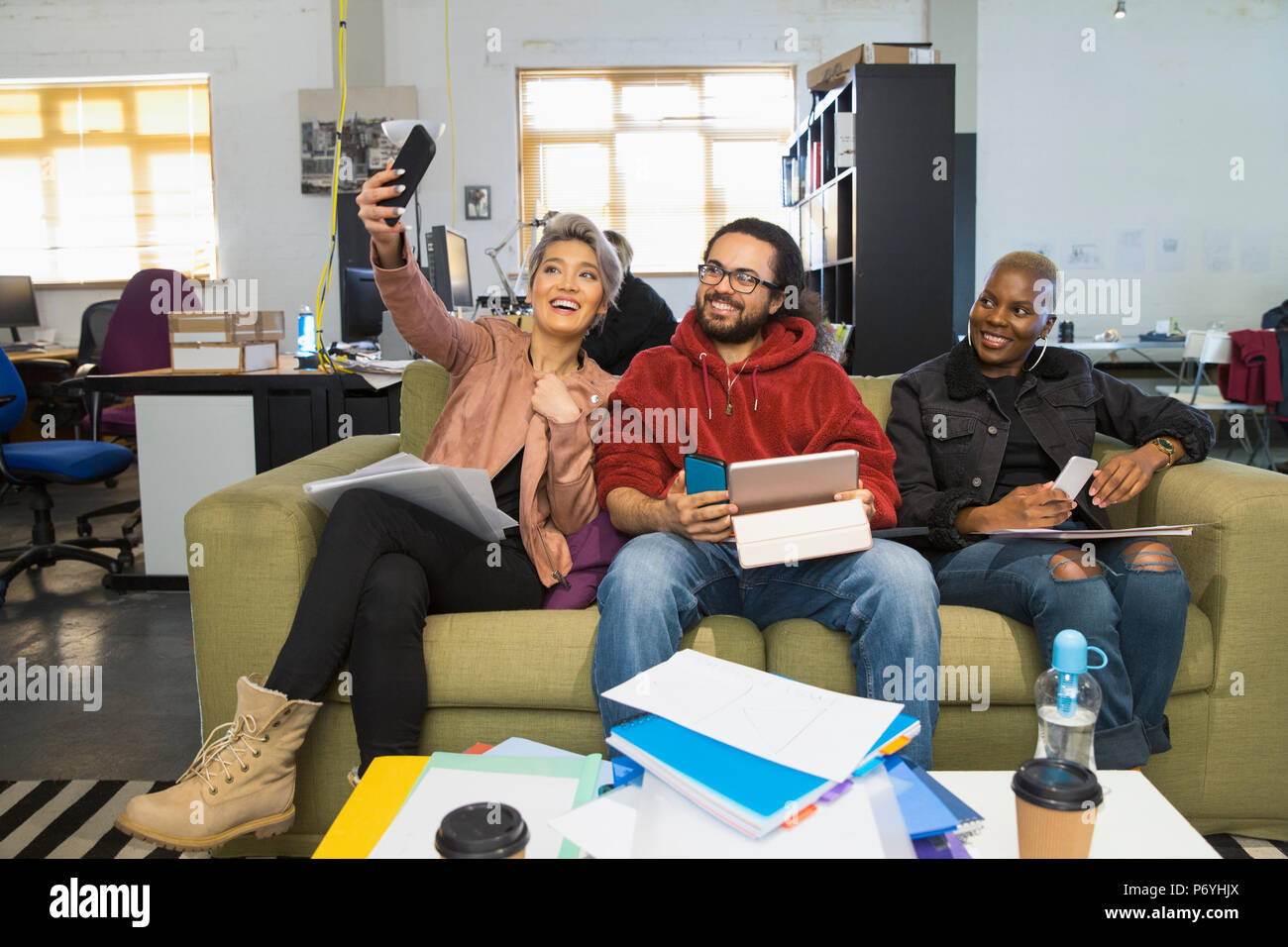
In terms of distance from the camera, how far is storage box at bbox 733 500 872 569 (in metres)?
1.65

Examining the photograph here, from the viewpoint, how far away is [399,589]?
65.2 inches

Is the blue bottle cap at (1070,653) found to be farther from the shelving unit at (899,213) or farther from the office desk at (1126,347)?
the office desk at (1126,347)

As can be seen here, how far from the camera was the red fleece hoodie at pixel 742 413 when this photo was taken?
6.36 feet

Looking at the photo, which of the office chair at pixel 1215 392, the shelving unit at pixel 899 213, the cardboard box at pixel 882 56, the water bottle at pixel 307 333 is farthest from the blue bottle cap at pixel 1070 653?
the office chair at pixel 1215 392

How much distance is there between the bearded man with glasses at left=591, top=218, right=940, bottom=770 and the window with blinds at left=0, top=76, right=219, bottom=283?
568 cm

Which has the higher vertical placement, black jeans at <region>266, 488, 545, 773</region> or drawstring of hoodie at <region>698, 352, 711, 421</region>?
drawstring of hoodie at <region>698, 352, 711, 421</region>

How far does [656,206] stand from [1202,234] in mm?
3688

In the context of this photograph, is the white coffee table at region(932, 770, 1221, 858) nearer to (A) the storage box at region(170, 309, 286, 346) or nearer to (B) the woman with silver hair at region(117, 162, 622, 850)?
(B) the woman with silver hair at region(117, 162, 622, 850)

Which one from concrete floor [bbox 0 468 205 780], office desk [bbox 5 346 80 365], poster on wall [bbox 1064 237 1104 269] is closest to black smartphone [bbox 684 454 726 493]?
concrete floor [bbox 0 468 205 780]

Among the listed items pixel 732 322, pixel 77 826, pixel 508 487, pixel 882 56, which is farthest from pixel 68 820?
pixel 882 56

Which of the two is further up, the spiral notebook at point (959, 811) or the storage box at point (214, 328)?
the storage box at point (214, 328)

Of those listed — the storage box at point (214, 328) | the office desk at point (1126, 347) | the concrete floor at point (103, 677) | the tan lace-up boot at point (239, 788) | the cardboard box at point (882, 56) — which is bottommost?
the concrete floor at point (103, 677)
